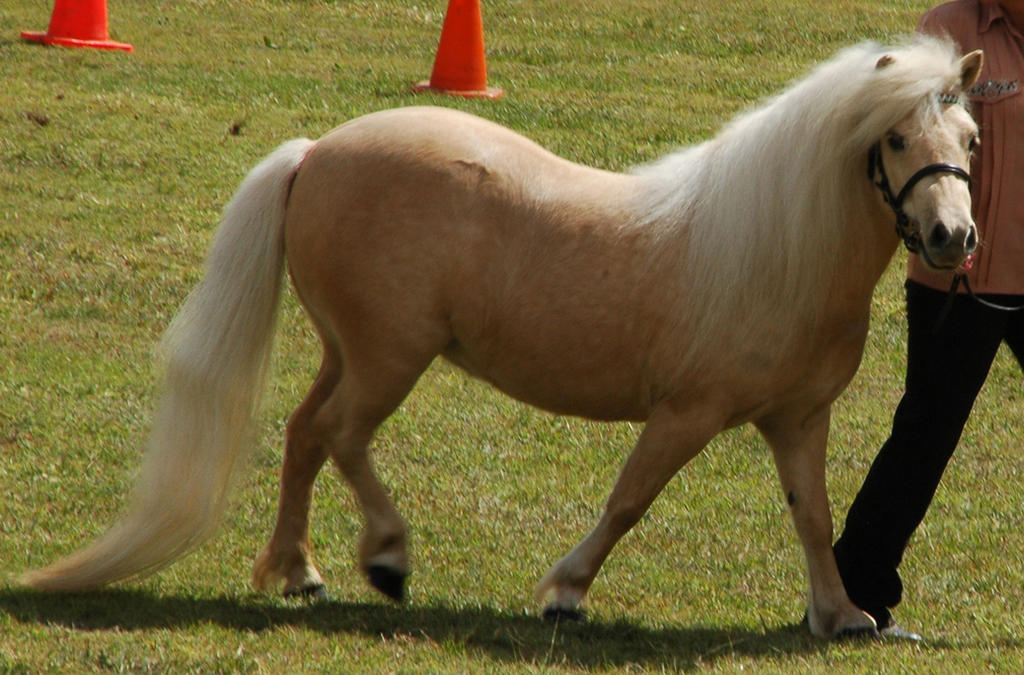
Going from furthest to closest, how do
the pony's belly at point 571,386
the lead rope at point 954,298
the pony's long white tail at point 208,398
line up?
1. the pony's long white tail at point 208,398
2. the pony's belly at point 571,386
3. the lead rope at point 954,298

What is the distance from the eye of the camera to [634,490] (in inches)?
177

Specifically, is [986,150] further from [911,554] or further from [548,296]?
[911,554]

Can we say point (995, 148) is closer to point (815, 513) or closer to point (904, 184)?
point (904, 184)

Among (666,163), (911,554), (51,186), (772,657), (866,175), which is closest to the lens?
(866,175)

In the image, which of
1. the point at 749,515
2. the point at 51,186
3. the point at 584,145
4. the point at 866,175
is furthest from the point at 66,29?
the point at 866,175

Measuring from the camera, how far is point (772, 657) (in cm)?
444

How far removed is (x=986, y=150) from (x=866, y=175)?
475 mm

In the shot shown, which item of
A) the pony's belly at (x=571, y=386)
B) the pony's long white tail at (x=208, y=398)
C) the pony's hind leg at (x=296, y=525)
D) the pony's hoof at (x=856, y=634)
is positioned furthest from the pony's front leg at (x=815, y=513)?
the pony's long white tail at (x=208, y=398)

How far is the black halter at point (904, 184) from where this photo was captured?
3896mm

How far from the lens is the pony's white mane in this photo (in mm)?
4020

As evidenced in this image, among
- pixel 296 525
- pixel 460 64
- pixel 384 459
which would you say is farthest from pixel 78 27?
pixel 296 525

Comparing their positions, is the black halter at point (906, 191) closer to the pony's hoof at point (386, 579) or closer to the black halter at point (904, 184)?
the black halter at point (904, 184)

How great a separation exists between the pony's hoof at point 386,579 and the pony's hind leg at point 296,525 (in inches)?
8.5

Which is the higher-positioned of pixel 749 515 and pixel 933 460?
pixel 933 460
